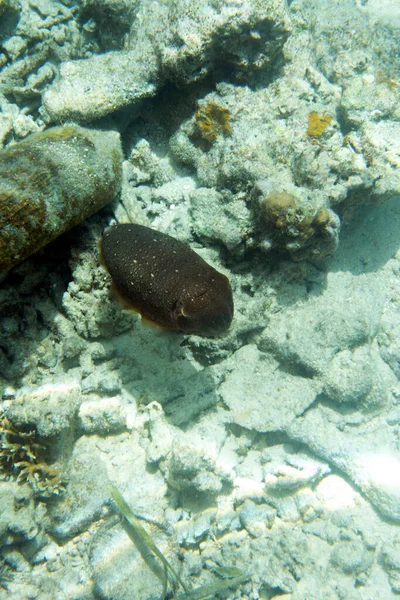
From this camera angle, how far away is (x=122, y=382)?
4277 mm

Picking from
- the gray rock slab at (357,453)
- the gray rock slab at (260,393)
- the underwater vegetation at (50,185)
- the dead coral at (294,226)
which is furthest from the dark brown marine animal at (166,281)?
the gray rock slab at (357,453)

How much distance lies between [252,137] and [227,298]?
2.59m

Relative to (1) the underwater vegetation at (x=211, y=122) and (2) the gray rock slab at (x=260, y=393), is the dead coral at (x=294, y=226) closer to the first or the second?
(1) the underwater vegetation at (x=211, y=122)

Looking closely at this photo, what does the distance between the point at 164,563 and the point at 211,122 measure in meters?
5.31

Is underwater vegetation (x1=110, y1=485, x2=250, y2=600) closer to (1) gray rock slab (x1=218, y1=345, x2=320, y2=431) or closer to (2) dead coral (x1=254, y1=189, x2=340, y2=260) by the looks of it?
(1) gray rock slab (x1=218, y1=345, x2=320, y2=431)

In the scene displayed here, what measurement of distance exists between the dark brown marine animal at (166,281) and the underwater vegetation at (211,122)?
1971 mm

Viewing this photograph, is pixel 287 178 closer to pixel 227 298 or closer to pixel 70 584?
pixel 227 298

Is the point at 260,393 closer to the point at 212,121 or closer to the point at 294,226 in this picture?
the point at 294,226

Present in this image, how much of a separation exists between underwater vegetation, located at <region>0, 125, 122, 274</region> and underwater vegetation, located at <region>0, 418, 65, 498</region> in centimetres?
179

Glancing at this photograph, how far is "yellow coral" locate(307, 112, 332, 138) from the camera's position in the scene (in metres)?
4.59

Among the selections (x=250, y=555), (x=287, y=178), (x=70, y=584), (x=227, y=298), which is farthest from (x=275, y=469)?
(x=287, y=178)

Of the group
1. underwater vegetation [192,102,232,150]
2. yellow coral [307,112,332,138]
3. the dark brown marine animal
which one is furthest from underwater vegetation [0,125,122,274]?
yellow coral [307,112,332,138]

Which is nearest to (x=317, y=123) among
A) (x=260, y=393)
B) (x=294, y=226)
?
(x=294, y=226)

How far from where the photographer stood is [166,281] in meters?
2.95
